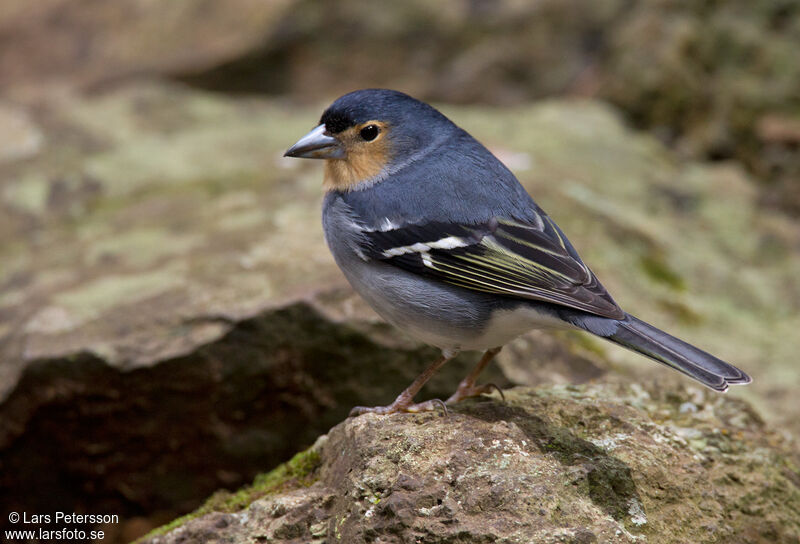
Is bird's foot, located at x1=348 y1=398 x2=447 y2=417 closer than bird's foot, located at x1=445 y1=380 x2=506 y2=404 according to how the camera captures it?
Yes

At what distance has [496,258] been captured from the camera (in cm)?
370

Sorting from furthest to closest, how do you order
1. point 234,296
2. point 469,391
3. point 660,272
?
point 660,272 < point 234,296 < point 469,391

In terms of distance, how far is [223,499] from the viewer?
13.2ft

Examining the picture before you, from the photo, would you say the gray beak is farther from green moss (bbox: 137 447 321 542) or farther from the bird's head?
green moss (bbox: 137 447 321 542)

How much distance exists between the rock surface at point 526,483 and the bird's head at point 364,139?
1.31m

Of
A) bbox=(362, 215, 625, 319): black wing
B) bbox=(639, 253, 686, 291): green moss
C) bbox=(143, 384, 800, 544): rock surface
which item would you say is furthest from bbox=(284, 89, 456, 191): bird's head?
bbox=(639, 253, 686, 291): green moss

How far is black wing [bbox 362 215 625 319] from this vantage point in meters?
3.54

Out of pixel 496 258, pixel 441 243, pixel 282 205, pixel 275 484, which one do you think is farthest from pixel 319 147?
pixel 282 205

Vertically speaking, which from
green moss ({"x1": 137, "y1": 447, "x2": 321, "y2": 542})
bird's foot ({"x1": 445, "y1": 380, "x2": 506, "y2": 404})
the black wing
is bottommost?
green moss ({"x1": 137, "y1": 447, "x2": 321, "y2": 542})

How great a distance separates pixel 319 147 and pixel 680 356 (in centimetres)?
211

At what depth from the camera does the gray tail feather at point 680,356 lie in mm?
3076

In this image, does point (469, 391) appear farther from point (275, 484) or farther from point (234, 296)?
point (234, 296)

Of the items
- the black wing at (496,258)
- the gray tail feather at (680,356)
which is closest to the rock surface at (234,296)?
the black wing at (496,258)

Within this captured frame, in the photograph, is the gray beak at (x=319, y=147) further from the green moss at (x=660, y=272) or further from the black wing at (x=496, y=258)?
the green moss at (x=660, y=272)
